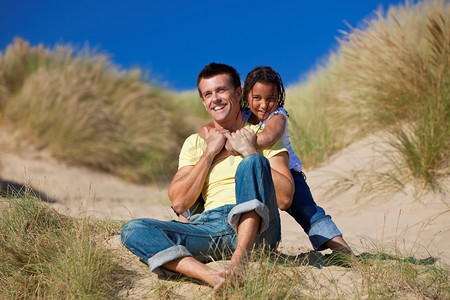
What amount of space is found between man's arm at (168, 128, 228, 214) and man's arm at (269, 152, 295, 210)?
13.3 inches

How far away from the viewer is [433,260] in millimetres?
3232

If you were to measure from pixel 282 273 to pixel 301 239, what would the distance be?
1831 mm

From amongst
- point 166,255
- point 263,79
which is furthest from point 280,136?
point 166,255

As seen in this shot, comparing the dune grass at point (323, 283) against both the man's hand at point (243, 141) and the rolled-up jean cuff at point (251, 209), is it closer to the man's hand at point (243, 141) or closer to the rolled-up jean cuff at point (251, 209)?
the rolled-up jean cuff at point (251, 209)

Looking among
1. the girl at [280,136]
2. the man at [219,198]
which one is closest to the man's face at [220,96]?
the man at [219,198]

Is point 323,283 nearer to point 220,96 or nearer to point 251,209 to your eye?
point 251,209

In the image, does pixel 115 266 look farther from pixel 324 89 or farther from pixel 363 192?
pixel 324 89

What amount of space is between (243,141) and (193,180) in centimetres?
36

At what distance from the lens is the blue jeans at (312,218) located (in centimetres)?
315

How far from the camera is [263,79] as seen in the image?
Answer: 355 centimetres

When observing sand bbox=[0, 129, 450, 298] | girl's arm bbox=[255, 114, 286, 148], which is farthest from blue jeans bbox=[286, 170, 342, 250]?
girl's arm bbox=[255, 114, 286, 148]

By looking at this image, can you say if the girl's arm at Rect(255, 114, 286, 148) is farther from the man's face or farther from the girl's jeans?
the girl's jeans

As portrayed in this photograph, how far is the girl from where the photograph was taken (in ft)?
10.2

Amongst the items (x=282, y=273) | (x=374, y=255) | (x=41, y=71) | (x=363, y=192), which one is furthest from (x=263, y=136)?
(x=41, y=71)
